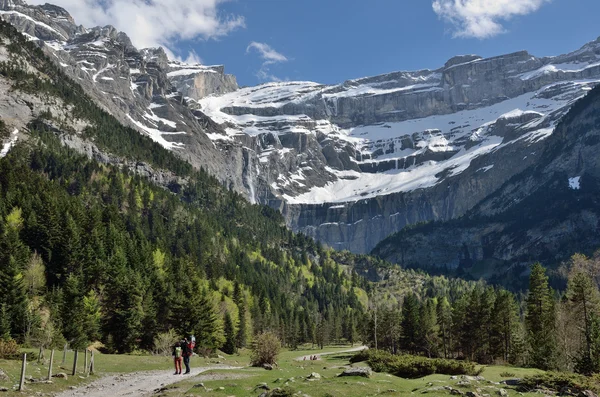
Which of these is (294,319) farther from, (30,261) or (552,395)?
(552,395)

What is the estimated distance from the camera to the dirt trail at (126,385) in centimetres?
3038

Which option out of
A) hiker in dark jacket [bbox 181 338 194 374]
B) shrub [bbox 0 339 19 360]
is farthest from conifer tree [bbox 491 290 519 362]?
shrub [bbox 0 339 19 360]

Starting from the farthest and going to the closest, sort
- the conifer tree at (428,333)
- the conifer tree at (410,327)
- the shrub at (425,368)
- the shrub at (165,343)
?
the conifer tree at (410,327), the conifer tree at (428,333), the shrub at (165,343), the shrub at (425,368)

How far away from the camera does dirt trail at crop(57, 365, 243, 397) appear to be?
30.4 metres

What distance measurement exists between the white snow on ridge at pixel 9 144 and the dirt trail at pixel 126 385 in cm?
14422

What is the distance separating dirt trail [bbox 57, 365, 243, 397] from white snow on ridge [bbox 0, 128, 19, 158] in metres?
144

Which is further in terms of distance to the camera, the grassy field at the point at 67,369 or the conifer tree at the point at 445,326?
the conifer tree at the point at 445,326

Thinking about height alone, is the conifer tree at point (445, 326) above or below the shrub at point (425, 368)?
above

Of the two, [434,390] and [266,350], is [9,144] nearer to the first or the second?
[266,350]

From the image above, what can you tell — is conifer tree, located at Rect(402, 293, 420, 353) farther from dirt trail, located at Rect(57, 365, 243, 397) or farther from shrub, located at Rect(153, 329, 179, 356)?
A: dirt trail, located at Rect(57, 365, 243, 397)

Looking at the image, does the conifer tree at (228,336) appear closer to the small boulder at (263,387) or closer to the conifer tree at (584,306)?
the conifer tree at (584,306)

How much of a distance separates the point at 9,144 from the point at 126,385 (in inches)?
6349

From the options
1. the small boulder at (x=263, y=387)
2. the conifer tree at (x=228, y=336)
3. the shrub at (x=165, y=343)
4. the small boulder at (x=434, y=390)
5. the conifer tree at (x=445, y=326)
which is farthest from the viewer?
the conifer tree at (x=445, y=326)

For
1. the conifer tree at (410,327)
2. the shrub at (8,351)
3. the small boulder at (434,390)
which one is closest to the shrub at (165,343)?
the shrub at (8,351)
